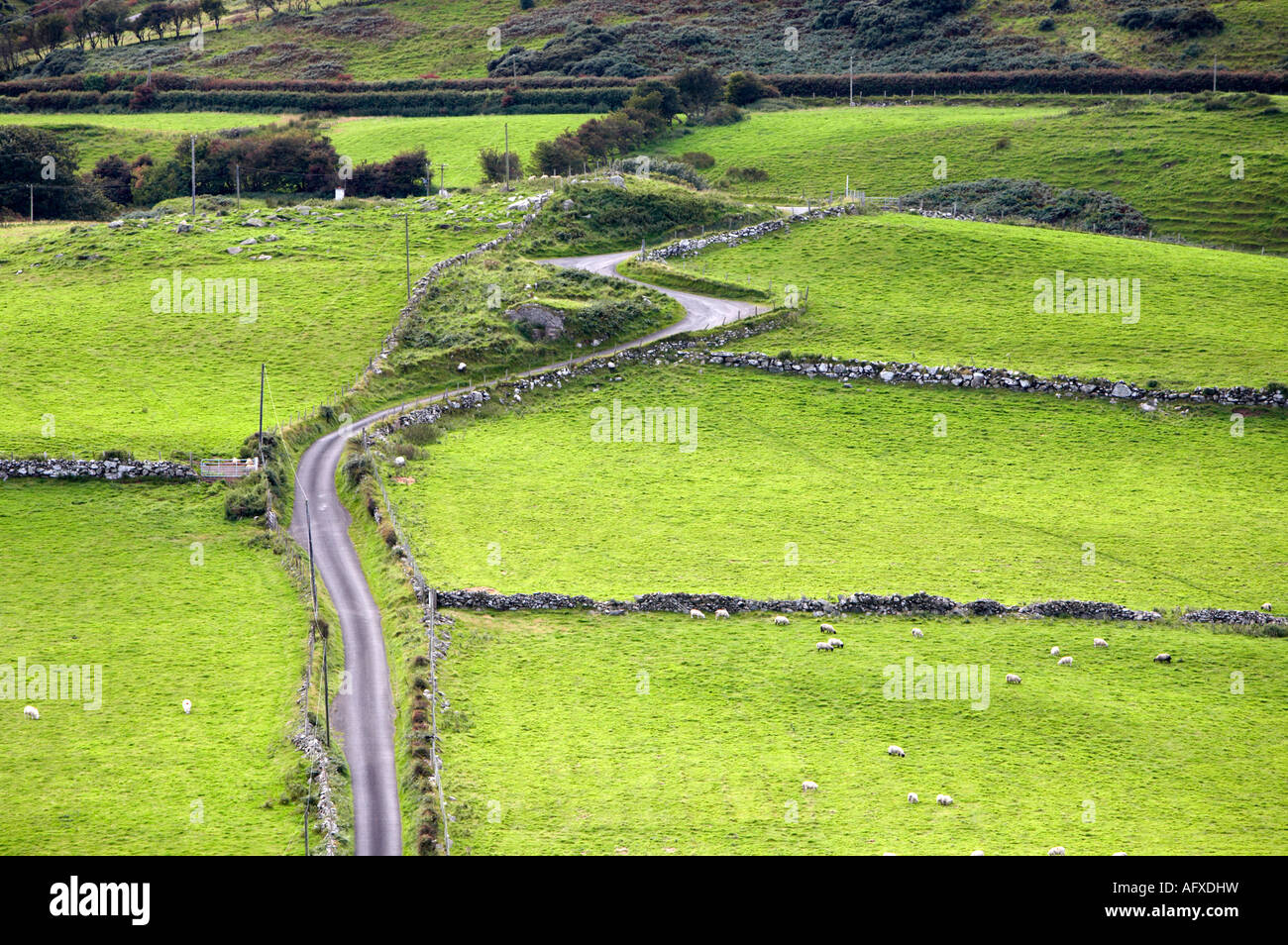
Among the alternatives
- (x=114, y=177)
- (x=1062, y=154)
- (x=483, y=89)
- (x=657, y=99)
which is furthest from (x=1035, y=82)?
(x=114, y=177)

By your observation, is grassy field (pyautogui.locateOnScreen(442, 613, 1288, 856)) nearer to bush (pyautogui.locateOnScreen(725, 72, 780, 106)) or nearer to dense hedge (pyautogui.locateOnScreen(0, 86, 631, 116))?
bush (pyautogui.locateOnScreen(725, 72, 780, 106))

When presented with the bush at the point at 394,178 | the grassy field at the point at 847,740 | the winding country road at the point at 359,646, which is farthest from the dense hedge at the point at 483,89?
the grassy field at the point at 847,740

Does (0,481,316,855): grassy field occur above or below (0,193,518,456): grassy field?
below

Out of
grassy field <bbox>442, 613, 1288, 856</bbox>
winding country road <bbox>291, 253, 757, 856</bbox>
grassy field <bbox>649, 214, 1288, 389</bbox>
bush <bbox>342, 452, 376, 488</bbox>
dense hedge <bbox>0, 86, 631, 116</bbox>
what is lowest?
grassy field <bbox>442, 613, 1288, 856</bbox>

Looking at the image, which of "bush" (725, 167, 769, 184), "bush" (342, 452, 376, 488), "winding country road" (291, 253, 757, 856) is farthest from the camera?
"bush" (725, 167, 769, 184)

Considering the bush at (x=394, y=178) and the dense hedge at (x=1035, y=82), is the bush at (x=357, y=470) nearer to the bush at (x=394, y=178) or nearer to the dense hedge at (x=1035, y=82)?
the bush at (x=394, y=178)

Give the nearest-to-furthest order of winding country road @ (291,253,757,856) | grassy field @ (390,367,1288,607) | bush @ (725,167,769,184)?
winding country road @ (291,253,757,856)
grassy field @ (390,367,1288,607)
bush @ (725,167,769,184)

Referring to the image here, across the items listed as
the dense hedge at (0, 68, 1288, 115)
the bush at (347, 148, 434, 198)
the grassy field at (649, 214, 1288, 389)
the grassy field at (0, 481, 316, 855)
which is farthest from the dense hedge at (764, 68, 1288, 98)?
the grassy field at (0, 481, 316, 855)

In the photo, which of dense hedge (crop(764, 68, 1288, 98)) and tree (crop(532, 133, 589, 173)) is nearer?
tree (crop(532, 133, 589, 173))

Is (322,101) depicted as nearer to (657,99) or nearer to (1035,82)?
(657,99)
